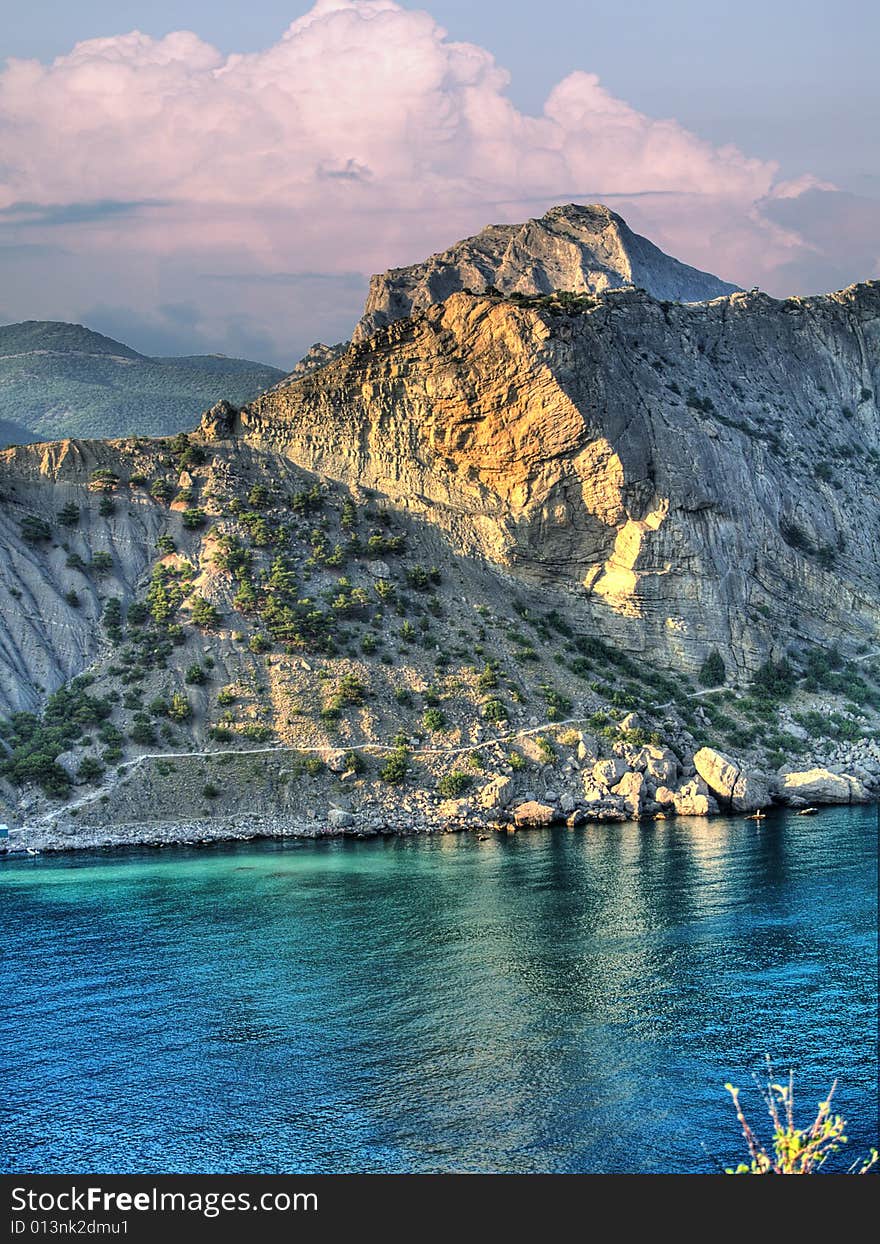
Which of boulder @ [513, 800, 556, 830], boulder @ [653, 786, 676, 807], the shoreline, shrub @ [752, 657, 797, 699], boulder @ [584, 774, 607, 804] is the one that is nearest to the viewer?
the shoreline

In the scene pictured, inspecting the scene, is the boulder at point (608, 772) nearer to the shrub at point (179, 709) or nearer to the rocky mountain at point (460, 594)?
the rocky mountain at point (460, 594)

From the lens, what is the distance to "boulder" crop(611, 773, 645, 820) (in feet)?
221

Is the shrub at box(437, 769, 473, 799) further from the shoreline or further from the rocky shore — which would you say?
the shoreline

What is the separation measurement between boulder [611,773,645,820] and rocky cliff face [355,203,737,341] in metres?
58.3

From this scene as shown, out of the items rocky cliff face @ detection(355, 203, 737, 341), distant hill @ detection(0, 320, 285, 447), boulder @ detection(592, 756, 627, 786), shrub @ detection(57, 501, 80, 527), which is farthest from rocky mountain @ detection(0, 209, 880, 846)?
distant hill @ detection(0, 320, 285, 447)

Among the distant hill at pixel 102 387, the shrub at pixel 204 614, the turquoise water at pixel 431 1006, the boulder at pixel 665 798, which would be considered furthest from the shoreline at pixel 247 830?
the distant hill at pixel 102 387

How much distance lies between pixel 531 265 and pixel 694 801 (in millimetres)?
66120

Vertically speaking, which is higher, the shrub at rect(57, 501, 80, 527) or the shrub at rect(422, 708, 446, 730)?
the shrub at rect(57, 501, 80, 527)

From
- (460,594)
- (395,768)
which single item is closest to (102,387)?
(460,594)

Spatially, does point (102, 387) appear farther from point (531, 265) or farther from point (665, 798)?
point (665, 798)

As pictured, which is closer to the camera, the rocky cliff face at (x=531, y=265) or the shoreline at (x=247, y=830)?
the shoreline at (x=247, y=830)

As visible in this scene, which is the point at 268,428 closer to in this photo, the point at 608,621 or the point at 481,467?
the point at 481,467

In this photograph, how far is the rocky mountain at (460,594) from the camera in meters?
67.9

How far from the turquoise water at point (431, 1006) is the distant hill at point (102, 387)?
372ft
